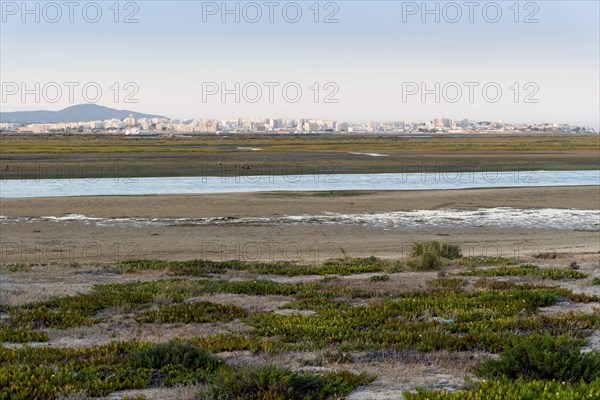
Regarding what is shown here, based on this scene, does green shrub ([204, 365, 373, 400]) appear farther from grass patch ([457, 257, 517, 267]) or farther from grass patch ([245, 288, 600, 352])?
grass patch ([457, 257, 517, 267])

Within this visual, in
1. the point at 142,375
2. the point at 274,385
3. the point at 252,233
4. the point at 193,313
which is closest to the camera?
the point at 274,385

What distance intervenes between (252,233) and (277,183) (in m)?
20.6

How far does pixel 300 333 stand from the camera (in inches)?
372

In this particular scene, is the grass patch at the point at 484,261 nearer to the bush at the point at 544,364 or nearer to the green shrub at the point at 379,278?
the green shrub at the point at 379,278

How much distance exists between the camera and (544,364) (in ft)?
22.7

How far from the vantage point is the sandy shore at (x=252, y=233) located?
2240cm

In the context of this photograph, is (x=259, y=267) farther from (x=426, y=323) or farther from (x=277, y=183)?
(x=277, y=183)

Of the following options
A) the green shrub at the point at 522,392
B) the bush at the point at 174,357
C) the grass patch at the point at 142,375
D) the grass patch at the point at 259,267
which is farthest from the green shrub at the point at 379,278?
the green shrub at the point at 522,392

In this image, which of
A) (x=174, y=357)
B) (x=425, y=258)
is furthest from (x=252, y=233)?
(x=174, y=357)

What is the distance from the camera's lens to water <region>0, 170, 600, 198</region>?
41094 mm

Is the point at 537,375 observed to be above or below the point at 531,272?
above

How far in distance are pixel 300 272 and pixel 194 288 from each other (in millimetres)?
3800

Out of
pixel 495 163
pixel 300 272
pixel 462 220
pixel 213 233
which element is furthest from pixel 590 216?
pixel 495 163

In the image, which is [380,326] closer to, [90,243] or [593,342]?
[593,342]
